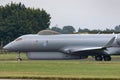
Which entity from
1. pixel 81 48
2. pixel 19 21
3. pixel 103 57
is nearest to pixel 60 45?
pixel 81 48

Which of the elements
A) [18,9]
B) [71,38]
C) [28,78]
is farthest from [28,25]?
[28,78]

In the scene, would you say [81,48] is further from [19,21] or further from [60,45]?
[19,21]

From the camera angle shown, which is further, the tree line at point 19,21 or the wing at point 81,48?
the tree line at point 19,21

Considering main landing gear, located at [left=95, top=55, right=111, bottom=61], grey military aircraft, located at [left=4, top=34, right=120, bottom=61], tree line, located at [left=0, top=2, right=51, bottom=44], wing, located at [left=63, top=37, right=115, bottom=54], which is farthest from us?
tree line, located at [left=0, top=2, right=51, bottom=44]

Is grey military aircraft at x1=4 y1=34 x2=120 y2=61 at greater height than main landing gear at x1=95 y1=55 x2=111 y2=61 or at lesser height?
greater

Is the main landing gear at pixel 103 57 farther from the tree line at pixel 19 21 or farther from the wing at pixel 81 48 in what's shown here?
the tree line at pixel 19 21

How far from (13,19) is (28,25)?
4.00 metres

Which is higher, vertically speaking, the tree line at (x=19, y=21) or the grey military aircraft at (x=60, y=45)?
the tree line at (x=19, y=21)

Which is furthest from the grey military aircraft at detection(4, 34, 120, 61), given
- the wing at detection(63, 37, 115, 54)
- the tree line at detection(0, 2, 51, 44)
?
the tree line at detection(0, 2, 51, 44)

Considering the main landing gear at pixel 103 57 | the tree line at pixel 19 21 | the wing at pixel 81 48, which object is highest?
the tree line at pixel 19 21

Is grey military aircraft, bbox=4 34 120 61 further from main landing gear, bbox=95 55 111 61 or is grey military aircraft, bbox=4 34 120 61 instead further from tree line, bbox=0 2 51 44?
tree line, bbox=0 2 51 44

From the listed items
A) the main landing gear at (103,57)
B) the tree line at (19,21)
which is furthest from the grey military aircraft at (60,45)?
the tree line at (19,21)

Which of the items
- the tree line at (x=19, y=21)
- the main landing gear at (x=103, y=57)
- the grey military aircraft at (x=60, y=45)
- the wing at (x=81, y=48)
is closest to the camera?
the wing at (x=81, y=48)

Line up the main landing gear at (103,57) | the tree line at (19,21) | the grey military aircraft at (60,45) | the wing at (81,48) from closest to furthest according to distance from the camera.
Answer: the wing at (81,48) < the main landing gear at (103,57) < the grey military aircraft at (60,45) < the tree line at (19,21)
